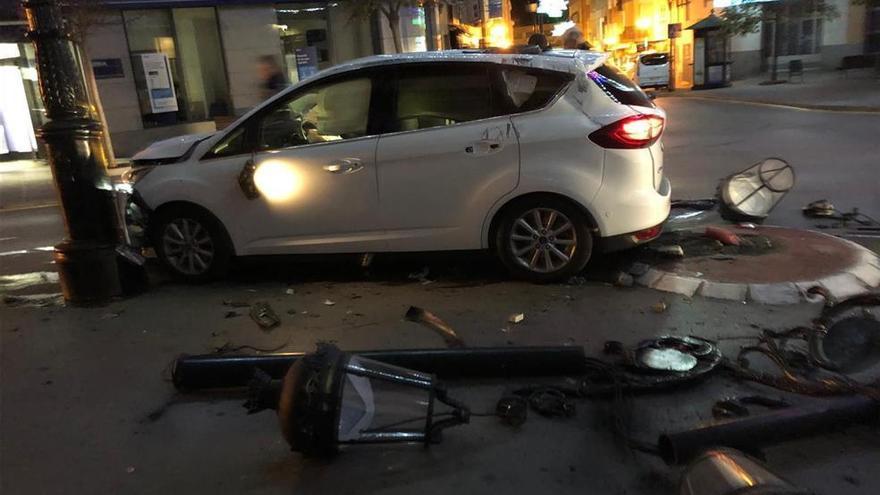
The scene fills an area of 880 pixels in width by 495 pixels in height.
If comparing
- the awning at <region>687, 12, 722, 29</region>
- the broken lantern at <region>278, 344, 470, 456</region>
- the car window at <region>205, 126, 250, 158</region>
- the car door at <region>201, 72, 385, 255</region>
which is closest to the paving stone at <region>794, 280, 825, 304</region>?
the broken lantern at <region>278, 344, 470, 456</region>

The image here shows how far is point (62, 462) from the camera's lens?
3.37 metres

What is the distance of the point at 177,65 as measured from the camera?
19.2m

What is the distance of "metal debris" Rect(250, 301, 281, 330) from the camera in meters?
5.02

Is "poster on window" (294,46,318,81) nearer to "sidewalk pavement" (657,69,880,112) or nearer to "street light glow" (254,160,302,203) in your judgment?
"sidewalk pavement" (657,69,880,112)

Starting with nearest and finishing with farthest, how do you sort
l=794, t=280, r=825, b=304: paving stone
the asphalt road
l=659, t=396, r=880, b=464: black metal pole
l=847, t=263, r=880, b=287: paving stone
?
l=659, t=396, r=880, b=464: black metal pole
l=794, t=280, r=825, b=304: paving stone
l=847, t=263, r=880, b=287: paving stone
the asphalt road

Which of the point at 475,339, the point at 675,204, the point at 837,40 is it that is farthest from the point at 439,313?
the point at 837,40

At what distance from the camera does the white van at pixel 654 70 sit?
35.5 meters

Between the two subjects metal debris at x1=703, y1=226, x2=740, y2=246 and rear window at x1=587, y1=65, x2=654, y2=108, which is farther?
metal debris at x1=703, y1=226, x2=740, y2=246

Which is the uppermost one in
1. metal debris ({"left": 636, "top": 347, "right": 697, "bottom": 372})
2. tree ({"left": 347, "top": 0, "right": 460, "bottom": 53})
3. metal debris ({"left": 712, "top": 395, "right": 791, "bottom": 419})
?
tree ({"left": 347, "top": 0, "right": 460, "bottom": 53})

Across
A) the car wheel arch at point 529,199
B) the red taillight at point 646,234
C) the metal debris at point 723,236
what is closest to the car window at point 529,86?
the car wheel arch at point 529,199

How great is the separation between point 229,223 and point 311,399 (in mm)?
3278

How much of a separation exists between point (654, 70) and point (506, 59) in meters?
32.9

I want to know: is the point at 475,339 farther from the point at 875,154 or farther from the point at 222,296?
the point at 875,154

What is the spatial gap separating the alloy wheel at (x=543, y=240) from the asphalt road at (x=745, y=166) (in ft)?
10.3
